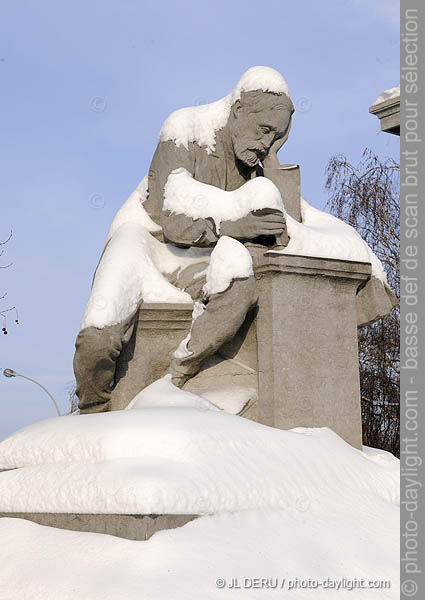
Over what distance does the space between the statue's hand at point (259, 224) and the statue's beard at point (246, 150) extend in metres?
0.60

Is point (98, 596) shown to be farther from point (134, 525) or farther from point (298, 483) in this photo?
point (298, 483)

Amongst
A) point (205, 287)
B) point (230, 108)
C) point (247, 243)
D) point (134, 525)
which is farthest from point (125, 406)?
point (230, 108)

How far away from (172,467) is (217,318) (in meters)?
1.36

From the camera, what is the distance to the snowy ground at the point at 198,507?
10.5 ft

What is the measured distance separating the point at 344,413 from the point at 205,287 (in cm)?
119

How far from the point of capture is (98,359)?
4.79 metres

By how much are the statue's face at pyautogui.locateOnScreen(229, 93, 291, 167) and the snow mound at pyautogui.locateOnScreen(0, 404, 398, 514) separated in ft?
6.62

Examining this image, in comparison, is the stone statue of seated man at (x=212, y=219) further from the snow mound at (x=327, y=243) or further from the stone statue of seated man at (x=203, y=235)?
the snow mound at (x=327, y=243)

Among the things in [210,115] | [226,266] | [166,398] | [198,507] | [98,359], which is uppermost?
[210,115]

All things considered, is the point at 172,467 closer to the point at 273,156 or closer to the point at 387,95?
the point at 273,156

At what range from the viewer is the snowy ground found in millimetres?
3191

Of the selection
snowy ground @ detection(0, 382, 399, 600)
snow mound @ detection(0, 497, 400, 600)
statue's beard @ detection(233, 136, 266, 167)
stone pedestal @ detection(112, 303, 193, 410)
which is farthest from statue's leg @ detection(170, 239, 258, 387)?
snow mound @ detection(0, 497, 400, 600)

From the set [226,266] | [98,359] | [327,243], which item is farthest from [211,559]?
[327,243]
